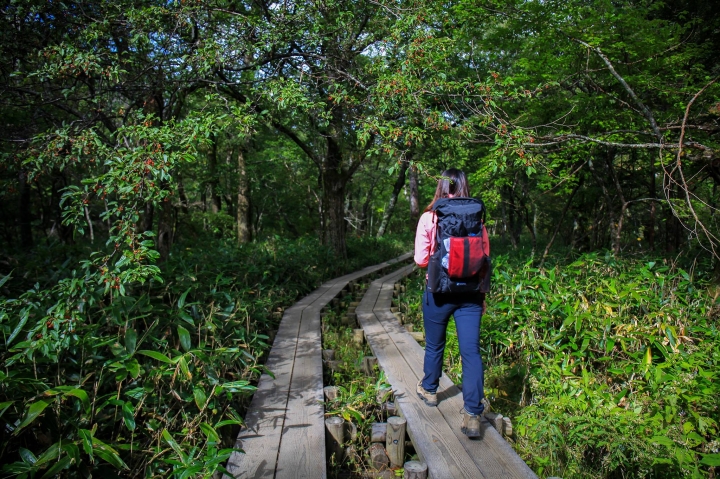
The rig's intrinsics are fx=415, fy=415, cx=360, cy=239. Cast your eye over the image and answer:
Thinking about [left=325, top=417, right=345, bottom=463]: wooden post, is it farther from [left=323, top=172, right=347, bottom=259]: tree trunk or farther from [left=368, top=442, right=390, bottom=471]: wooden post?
[left=323, top=172, right=347, bottom=259]: tree trunk

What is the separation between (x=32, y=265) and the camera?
229 inches

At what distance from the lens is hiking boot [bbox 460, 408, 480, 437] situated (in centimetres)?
287

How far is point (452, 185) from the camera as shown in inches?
125

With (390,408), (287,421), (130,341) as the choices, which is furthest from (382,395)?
(130,341)

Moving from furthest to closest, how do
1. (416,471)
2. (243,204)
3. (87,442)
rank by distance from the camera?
1. (243,204)
2. (416,471)
3. (87,442)

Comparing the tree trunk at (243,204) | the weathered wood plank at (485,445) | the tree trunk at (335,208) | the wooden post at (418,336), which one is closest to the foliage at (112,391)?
the weathered wood plank at (485,445)

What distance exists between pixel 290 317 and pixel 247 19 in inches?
171

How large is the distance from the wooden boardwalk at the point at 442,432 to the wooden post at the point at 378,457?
1.03 feet

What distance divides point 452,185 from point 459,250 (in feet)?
1.87

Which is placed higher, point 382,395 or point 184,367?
point 184,367

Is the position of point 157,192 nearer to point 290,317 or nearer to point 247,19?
point 247,19

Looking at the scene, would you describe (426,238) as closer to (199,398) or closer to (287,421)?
(287,421)

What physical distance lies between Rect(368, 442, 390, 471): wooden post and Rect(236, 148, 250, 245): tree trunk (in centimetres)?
1242

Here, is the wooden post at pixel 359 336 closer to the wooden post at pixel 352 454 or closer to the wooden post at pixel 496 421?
the wooden post at pixel 352 454
